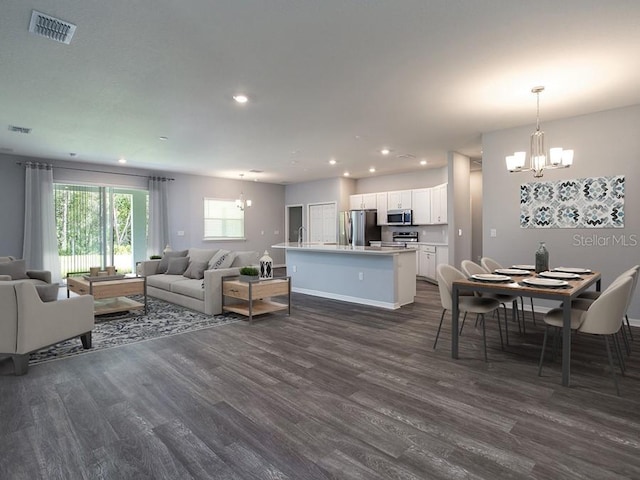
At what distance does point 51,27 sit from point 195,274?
3842 mm

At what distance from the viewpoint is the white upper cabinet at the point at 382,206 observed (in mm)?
9000

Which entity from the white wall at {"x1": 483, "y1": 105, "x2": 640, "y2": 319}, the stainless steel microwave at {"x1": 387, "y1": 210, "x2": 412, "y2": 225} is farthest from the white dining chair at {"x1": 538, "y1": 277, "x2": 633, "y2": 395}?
the stainless steel microwave at {"x1": 387, "y1": 210, "x2": 412, "y2": 225}

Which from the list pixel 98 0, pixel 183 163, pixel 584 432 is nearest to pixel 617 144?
pixel 584 432

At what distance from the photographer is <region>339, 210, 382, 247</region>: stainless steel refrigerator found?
8.92 metres

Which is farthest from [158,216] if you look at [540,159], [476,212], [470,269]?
[540,159]

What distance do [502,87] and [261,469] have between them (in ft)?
13.3

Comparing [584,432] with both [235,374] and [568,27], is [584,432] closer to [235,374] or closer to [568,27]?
[235,374]

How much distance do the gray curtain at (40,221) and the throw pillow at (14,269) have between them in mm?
1788

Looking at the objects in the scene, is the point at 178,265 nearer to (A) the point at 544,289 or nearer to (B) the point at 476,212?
(A) the point at 544,289

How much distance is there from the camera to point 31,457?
6.07 ft

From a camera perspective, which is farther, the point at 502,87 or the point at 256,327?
the point at 256,327

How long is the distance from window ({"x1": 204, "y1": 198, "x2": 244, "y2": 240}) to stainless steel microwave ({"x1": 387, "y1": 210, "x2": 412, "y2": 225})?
4446 millimetres

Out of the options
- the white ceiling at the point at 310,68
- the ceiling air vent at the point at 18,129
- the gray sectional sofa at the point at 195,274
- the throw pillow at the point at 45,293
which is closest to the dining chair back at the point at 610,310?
the white ceiling at the point at 310,68

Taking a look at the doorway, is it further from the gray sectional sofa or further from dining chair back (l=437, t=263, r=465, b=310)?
dining chair back (l=437, t=263, r=465, b=310)
